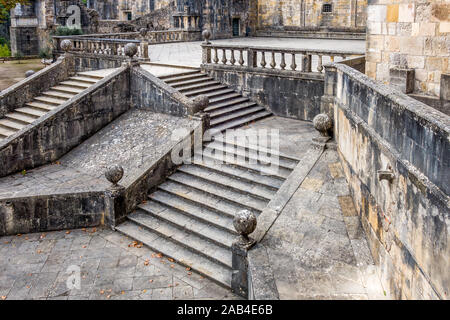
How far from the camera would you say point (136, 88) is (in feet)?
52.1

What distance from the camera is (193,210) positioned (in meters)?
11.1

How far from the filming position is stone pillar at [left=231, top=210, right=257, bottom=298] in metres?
8.36

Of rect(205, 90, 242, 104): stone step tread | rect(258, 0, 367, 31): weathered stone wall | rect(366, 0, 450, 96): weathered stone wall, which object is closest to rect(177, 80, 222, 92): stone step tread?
rect(205, 90, 242, 104): stone step tread

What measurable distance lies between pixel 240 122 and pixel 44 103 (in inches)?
292

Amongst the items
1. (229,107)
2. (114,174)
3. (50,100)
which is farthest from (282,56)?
(50,100)

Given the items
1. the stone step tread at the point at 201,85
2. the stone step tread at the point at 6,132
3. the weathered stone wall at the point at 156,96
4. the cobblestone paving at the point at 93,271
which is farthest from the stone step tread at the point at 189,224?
the stone step tread at the point at 6,132

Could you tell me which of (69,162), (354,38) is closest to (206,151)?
(69,162)

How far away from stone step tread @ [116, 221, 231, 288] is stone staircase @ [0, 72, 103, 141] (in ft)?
21.7

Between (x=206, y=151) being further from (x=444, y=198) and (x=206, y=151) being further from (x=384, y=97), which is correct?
(x=444, y=198)

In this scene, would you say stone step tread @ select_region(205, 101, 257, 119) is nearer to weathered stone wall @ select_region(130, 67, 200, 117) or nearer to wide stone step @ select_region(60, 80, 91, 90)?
weathered stone wall @ select_region(130, 67, 200, 117)

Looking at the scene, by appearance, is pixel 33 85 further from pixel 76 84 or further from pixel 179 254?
pixel 179 254

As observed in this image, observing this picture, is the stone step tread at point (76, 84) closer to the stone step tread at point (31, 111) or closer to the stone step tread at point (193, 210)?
the stone step tread at point (31, 111)

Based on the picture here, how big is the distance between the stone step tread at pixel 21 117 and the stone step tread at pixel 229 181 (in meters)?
6.51

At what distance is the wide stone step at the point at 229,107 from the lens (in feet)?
48.7
